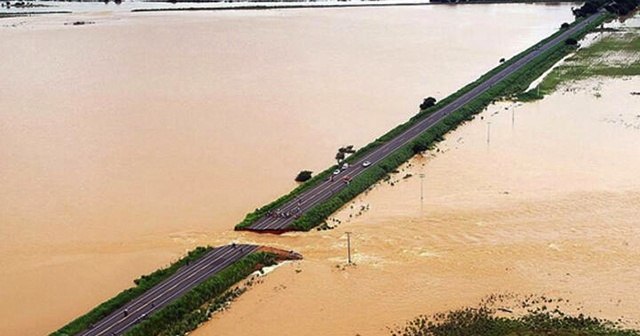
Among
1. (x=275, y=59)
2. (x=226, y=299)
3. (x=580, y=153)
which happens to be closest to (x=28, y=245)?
(x=226, y=299)

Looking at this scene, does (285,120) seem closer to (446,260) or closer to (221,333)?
(446,260)

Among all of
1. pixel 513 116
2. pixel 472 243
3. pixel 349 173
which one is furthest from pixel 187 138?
pixel 513 116

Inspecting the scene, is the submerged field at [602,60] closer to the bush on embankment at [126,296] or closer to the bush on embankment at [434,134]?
the bush on embankment at [434,134]

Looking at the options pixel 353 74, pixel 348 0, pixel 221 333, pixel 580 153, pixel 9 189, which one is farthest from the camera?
pixel 348 0

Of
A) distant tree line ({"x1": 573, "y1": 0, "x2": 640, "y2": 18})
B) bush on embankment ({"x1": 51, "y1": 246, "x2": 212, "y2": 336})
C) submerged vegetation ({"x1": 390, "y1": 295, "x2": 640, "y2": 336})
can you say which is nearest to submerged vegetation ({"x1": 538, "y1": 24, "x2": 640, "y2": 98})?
distant tree line ({"x1": 573, "y1": 0, "x2": 640, "y2": 18})

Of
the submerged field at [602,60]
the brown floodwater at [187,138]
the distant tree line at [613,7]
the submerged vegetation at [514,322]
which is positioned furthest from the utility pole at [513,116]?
the distant tree line at [613,7]

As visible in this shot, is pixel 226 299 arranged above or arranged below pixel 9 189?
below
